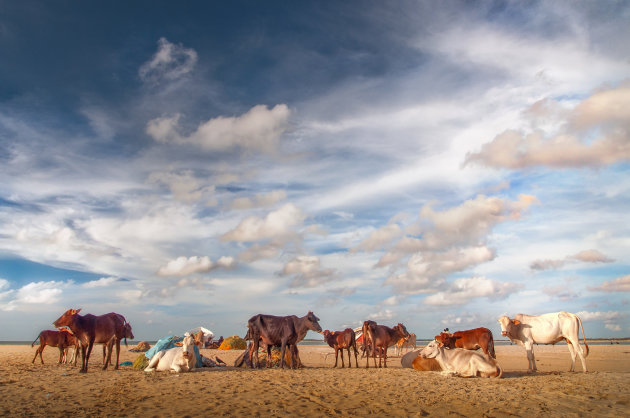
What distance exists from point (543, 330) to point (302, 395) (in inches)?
544

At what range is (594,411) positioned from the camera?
1005 centimetres

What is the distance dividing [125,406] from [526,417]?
31.8 ft

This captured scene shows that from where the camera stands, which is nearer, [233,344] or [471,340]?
[471,340]

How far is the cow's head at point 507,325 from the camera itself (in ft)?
63.3

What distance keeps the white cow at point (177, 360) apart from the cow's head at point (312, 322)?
225 inches

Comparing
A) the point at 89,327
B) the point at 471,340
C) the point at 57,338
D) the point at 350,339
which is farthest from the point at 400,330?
the point at 57,338

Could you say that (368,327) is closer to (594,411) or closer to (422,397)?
(422,397)

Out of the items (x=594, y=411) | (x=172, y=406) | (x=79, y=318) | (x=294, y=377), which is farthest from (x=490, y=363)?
(x=79, y=318)

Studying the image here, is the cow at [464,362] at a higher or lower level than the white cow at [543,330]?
lower

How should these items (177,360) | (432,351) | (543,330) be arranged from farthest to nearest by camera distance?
(543,330) → (432,351) → (177,360)

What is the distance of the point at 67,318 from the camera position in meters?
16.2

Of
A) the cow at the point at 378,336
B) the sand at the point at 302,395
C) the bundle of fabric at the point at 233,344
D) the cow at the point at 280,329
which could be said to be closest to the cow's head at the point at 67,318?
the sand at the point at 302,395

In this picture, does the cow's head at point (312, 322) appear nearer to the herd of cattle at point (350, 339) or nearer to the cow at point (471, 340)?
the herd of cattle at point (350, 339)

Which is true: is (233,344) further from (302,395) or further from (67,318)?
(302,395)
